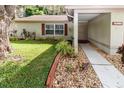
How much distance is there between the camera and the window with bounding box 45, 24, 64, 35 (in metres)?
25.1

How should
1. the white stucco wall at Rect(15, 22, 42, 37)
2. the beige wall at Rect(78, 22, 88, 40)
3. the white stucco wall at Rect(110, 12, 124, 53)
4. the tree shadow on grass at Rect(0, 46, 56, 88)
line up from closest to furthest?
the tree shadow on grass at Rect(0, 46, 56, 88) → the white stucco wall at Rect(110, 12, 124, 53) → the white stucco wall at Rect(15, 22, 42, 37) → the beige wall at Rect(78, 22, 88, 40)

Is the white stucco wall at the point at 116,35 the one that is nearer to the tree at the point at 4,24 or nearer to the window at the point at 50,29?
the tree at the point at 4,24

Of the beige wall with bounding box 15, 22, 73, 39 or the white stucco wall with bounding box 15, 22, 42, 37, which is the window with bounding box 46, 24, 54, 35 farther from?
the white stucco wall with bounding box 15, 22, 42, 37

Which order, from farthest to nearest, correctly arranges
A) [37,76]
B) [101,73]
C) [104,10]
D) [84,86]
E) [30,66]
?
[104,10] → [30,66] → [101,73] → [37,76] → [84,86]

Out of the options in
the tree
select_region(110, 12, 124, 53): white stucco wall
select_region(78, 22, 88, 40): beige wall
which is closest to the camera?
the tree

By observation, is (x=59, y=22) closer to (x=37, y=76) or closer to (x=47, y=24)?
(x=47, y=24)

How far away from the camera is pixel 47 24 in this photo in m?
25.2

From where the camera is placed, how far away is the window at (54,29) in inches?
987

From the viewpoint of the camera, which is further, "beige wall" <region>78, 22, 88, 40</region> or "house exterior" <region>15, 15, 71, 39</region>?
"beige wall" <region>78, 22, 88, 40</region>

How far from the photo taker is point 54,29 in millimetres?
25125

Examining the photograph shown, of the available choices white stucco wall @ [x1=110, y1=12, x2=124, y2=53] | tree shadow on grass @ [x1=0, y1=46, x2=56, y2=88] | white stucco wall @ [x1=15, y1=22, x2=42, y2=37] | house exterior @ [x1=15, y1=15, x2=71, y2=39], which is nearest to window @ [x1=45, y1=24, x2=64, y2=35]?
house exterior @ [x1=15, y1=15, x2=71, y2=39]

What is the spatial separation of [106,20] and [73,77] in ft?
26.1

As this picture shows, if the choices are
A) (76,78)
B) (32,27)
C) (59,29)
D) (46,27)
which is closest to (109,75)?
(76,78)
